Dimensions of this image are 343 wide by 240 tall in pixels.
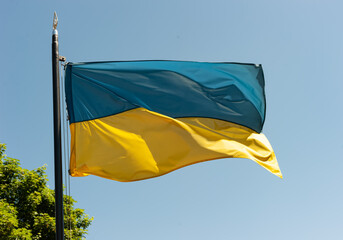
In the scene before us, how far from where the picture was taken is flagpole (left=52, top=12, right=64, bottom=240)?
20.8 ft

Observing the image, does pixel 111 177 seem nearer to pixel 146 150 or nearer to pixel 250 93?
pixel 146 150

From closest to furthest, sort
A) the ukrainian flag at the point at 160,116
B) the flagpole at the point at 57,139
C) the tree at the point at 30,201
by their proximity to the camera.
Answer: the flagpole at the point at 57,139 < the ukrainian flag at the point at 160,116 < the tree at the point at 30,201

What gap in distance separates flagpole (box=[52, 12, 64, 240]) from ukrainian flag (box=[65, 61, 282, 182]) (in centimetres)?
87

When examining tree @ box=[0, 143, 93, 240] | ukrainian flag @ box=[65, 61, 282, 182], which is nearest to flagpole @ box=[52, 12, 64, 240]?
ukrainian flag @ box=[65, 61, 282, 182]

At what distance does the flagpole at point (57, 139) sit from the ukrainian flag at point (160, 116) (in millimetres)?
869

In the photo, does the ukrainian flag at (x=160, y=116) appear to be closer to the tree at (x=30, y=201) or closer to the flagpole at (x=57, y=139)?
the flagpole at (x=57, y=139)

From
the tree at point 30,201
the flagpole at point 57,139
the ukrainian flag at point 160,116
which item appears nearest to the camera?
the flagpole at point 57,139

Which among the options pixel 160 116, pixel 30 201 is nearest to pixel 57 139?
pixel 160 116

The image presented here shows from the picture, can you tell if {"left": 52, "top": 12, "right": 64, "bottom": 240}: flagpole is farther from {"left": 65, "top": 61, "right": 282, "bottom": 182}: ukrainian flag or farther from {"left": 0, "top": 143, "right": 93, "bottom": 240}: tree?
{"left": 0, "top": 143, "right": 93, "bottom": 240}: tree

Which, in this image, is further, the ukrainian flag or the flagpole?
the ukrainian flag

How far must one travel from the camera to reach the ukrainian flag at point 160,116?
794cm

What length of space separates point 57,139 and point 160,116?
2.38 meters

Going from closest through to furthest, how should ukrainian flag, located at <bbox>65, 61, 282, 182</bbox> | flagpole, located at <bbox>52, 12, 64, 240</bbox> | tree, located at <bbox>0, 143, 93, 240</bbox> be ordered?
1. flagpole, located at <bbox>52, 12, 64, 240</bbox>
2. ukrainian flag, located at <bbox>65, 61, 282, 182</bbox>
3. tree, located at <bbox>0, 143, 93, 240</bbox>

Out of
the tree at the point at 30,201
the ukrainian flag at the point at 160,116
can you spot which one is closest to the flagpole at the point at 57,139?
the ukrainian flag at the point at 160,116
